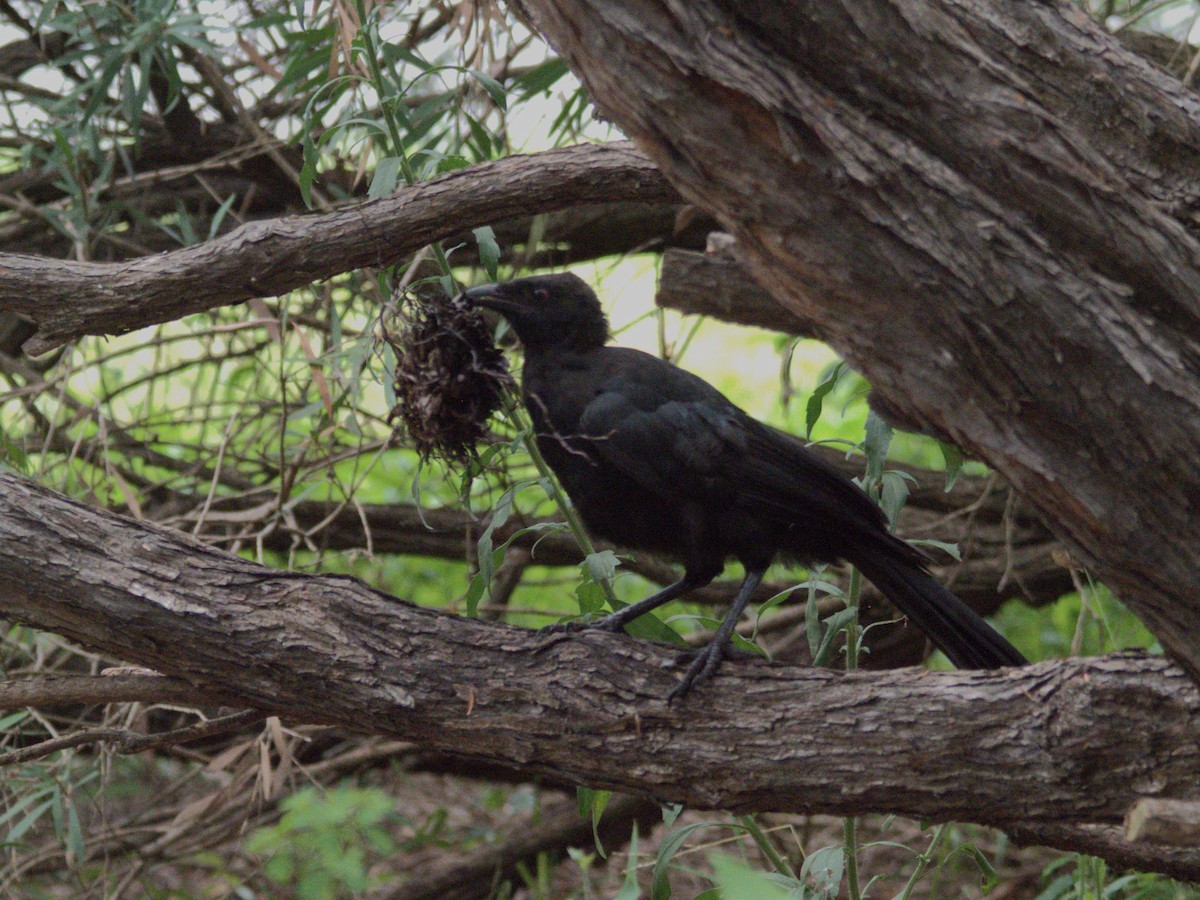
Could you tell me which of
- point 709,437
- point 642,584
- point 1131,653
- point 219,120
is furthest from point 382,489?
point 1131,653

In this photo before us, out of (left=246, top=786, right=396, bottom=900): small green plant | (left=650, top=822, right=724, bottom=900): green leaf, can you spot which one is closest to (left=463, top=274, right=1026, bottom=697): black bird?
(left=650, top=822, right=724, bottom=900): green leaf

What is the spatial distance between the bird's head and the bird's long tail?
108 centimetres

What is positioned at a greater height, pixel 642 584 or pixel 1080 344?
pixel 1080 344

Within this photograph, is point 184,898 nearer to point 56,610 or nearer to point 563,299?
point 56,610

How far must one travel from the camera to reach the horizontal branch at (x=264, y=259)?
3098mm

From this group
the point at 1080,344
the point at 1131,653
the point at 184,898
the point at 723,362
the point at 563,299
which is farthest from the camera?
the point at 723,362

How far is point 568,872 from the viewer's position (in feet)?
19.0

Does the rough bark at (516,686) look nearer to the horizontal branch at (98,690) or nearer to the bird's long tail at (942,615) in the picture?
the horizontal branch at (98,690)

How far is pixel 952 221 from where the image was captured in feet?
6.07

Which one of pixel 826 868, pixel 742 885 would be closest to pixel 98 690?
pixel 826 868

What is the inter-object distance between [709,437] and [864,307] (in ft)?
4.07

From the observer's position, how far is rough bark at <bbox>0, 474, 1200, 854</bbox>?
7.91 ft

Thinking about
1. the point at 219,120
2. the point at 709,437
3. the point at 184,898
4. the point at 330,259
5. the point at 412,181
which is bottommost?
the point at 184,898

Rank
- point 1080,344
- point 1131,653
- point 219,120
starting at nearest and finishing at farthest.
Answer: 1. point 1080,344
2. point 1131,653
3. point 219,120
